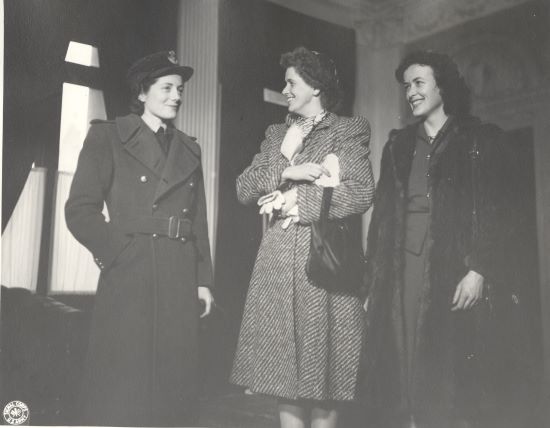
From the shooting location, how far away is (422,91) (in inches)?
80.3

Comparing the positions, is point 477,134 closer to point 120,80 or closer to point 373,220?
point 373,220

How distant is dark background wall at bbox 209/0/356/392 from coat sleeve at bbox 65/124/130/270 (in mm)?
376

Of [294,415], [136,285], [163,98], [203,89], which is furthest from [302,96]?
[294,415]

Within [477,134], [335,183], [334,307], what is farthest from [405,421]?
[477,134]

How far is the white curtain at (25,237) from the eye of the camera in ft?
6.80

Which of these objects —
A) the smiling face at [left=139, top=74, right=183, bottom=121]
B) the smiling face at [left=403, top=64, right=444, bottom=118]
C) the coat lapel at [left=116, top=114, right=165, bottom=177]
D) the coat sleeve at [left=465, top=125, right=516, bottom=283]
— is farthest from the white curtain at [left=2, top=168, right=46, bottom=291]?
the coat sleeve at [left=465, top=125, right=516, bottom=283]

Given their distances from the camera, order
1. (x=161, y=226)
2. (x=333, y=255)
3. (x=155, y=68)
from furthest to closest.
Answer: (x=155, y=68) → (x=161, y=226) → (x=333, y=255)

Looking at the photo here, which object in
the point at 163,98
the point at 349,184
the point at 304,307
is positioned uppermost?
the point at 163,98

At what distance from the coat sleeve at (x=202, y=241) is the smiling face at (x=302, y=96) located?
0.44 metres

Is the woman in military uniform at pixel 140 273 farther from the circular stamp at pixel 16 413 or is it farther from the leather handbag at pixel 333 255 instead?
the leather handbag at pixel 333 255

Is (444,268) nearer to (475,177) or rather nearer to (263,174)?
(475,177)

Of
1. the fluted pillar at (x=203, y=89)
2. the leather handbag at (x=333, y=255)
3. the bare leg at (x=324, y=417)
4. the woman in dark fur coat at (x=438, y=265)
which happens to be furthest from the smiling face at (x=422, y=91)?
the bare leg at (x=324, y=417)

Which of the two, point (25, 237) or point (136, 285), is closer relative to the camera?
point (136, 285)

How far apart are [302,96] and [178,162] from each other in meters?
0.49
